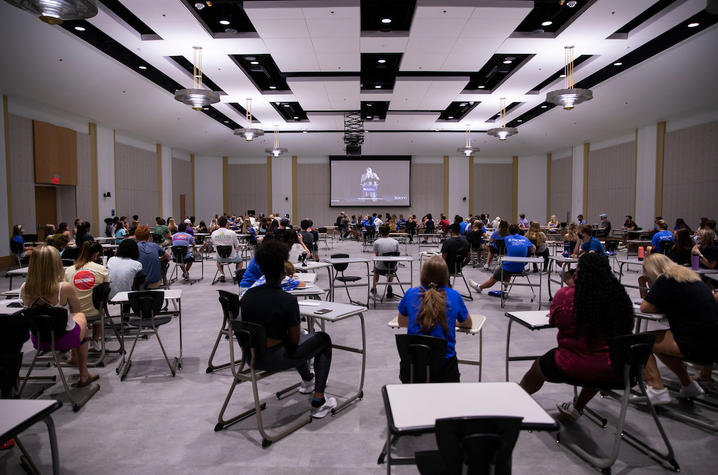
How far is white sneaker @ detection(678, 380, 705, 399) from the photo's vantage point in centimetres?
324

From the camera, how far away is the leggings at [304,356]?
2857mm

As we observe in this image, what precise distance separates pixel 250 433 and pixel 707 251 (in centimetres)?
576

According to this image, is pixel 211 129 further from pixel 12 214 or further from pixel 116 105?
pixel 12 214

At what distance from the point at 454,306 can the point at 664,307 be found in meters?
1.61

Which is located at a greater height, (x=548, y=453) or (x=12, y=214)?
(x=12, y=214)

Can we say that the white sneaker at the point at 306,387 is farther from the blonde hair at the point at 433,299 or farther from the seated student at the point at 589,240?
the seated student at the point at 589,240

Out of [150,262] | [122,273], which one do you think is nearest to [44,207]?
[150,262]

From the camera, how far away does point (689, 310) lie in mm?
2926

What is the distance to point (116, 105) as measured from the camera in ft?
42.5

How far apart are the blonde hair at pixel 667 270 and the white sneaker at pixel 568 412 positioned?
115 centimetres

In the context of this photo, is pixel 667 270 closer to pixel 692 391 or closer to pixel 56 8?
pixel 692 391

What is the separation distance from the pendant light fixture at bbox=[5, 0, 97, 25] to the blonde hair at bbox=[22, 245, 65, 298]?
2902 millimetres

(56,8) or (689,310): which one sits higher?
(56,8)

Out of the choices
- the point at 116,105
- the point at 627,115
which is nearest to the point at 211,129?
the point at 116,105
